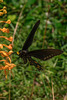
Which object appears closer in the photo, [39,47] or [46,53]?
[46,53]

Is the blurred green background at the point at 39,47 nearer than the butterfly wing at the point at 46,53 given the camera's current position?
No

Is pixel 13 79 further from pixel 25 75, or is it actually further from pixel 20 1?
pixel 20 1

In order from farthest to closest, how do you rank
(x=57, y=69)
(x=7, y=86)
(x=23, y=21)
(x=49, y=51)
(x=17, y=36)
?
(x=23, y=21)
(x=17, y=36)
(x=57, y=69)
(x=7, y=86)
(x=49, y=51)

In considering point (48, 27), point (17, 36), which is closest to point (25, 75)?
point (17, 36)

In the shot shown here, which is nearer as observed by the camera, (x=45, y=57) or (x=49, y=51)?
(x=49, y=51)

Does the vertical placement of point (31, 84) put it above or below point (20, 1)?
below

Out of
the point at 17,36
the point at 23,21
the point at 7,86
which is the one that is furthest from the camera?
the point at 23,21

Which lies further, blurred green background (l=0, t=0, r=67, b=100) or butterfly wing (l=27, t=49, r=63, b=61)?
blurred green background (l=0, t=0, r=67, b=100)

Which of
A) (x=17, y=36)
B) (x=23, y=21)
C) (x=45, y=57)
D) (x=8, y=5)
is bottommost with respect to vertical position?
(x=45, y=57)
